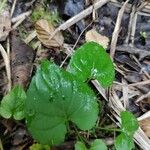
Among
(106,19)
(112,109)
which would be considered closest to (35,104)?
(112,109)

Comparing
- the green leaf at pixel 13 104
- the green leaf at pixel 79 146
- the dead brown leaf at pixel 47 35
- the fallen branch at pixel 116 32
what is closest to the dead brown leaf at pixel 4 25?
the dead brown leaf at pixel 47 35

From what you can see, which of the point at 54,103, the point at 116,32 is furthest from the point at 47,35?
the point at 54,103

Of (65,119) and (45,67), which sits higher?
(45,67)

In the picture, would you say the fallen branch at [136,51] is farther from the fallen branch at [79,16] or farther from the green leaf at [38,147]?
the green leaf at [38,147]

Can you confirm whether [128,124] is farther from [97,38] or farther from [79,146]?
[97,38]

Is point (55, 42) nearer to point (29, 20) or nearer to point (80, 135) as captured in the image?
point (29, 20)

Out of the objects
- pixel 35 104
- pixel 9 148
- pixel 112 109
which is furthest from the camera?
pixel 112 109
